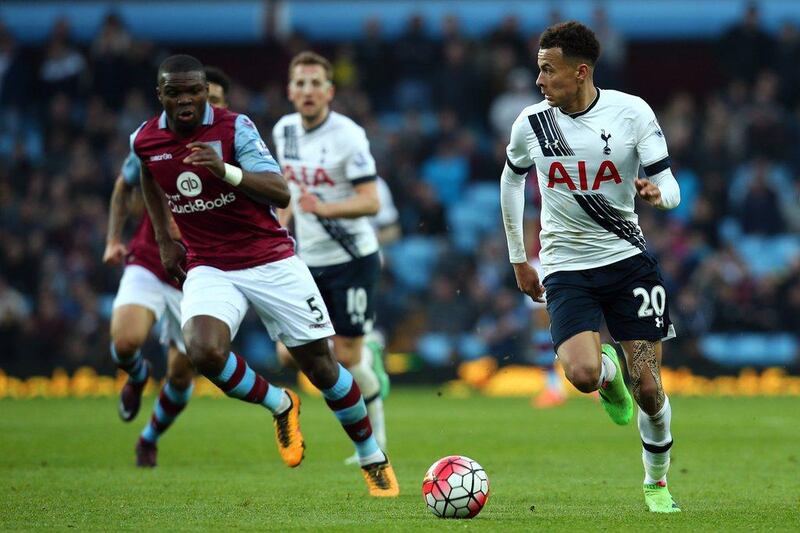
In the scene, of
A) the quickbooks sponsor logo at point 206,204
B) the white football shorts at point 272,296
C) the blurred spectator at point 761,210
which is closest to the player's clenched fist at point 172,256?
the white football shorts at point 272,296

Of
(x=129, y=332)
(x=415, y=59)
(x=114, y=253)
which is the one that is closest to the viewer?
(x=114, y=253)

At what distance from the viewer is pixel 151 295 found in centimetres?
1027

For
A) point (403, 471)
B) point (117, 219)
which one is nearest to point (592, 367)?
point (403, 471)

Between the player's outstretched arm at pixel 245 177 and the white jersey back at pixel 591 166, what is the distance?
1350mm

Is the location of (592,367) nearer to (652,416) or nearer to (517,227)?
(652,416)

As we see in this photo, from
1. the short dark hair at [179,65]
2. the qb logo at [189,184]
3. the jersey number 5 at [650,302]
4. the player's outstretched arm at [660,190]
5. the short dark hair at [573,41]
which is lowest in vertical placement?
the jersey number 5 at [650,302]

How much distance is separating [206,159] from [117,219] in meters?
2.84

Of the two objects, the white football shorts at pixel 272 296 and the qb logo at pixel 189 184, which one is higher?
the qb logo at pixel 189 184

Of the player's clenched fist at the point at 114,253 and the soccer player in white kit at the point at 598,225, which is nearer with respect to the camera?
the soccer player in white kit at the point at 598,225

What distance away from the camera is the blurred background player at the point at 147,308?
10117 mm

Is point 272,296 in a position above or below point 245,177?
below

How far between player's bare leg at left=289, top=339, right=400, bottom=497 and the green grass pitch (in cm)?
16

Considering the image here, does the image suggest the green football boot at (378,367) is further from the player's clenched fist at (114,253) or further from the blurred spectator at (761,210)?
the blurred spectator at (761,210)

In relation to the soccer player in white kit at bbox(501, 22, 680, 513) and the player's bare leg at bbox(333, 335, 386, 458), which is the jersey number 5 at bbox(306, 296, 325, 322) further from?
the player's bare leg at bbox(333, 335, 386, 458)
